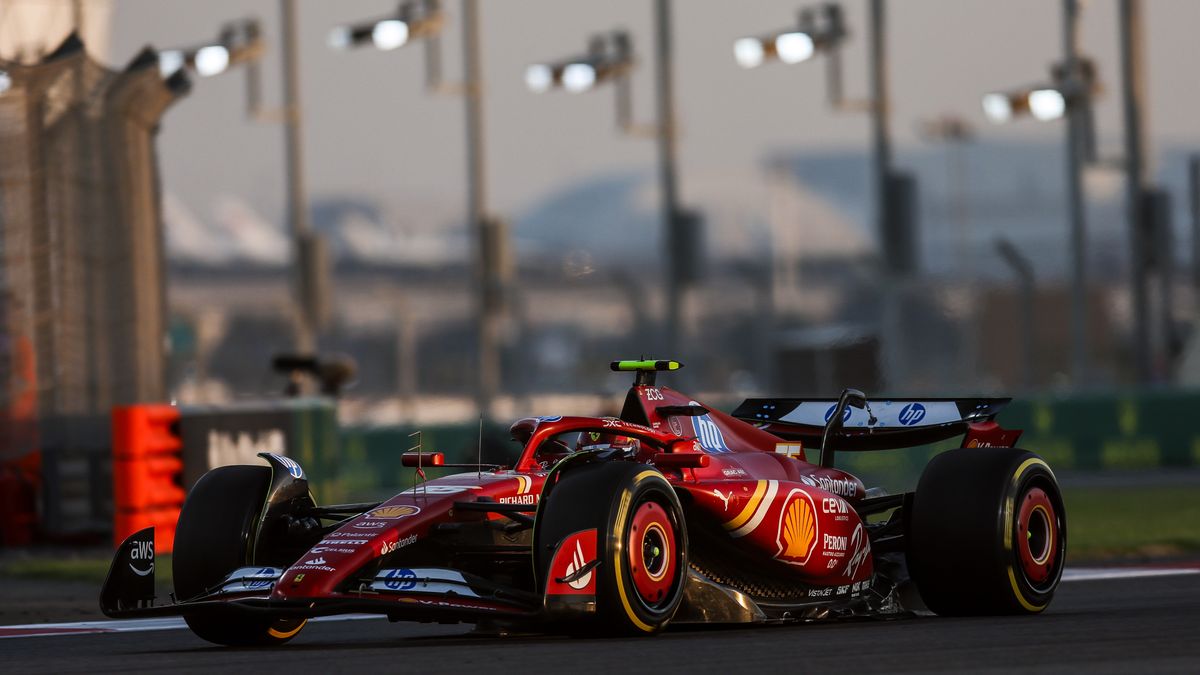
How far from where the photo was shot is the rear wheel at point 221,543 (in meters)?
9.60

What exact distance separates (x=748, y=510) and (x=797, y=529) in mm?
359

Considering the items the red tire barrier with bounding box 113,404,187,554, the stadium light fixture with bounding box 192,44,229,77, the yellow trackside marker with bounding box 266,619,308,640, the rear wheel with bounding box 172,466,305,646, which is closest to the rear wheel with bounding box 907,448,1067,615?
the yellow trackside marker with bounding box 266,619,308,640

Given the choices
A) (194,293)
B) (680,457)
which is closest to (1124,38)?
(680,457)

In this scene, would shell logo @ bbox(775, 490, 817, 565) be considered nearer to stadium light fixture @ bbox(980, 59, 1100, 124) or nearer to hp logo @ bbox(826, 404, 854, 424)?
hp logo @ bbox(826, 404, 854, 424)

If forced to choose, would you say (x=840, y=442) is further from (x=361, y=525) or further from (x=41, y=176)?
(x=41, y=176)

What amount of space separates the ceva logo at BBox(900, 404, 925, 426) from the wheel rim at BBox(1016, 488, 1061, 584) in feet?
3.15

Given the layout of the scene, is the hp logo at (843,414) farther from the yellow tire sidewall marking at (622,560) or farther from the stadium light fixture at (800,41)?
the stadium light fixture at (800,41)

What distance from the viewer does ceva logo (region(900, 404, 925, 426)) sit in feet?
37.6

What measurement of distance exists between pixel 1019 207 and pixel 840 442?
55.1 meters

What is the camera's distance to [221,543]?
9602 millimetres

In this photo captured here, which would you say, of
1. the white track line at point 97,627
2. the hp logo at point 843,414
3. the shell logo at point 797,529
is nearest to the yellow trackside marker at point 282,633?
the white track line at point 97,627

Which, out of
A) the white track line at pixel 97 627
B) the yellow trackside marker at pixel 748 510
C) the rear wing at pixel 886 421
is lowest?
the white track line at pixel 97 627

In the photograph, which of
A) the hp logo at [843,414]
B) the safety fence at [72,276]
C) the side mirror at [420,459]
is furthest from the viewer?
the safety fence at [72,276]

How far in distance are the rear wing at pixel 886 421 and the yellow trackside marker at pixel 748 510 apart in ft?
5.35
